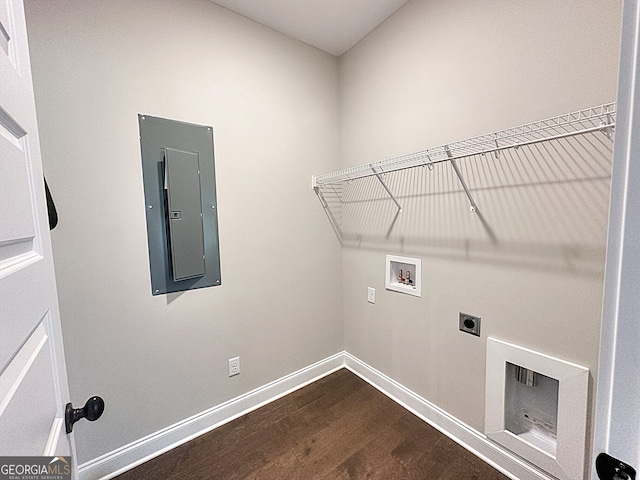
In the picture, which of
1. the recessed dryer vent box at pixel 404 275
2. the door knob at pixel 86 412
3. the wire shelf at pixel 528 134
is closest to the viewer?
the door knob at pixel 86 412

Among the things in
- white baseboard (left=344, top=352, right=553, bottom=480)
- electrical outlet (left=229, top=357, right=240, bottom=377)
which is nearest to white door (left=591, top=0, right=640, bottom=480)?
white baseboard (left=344, top=352, right=553, bottom=480)

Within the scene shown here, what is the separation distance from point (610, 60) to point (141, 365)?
2.50 meters

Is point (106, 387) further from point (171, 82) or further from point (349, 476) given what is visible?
point (171, 82)

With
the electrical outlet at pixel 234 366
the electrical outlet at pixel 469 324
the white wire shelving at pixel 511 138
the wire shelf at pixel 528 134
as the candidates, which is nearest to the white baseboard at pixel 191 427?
the electrical outlet at pixel 234 366

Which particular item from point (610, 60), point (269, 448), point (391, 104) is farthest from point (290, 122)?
point (269, 448)

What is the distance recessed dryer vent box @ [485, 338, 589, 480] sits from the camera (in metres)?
1.13

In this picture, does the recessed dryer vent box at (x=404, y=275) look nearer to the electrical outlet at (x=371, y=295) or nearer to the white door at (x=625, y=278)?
the electrical outlet at (x=371, y=295)

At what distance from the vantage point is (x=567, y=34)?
1.08m

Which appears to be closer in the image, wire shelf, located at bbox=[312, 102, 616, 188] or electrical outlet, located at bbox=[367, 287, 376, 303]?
wire shelf, located at bbox=[312, 102, 616, 188]

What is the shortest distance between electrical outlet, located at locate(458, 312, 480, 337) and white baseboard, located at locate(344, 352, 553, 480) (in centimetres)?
55

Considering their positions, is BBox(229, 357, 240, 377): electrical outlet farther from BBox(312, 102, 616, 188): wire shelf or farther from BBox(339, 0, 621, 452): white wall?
BBox(312, 102, 616, 188): wire shelf

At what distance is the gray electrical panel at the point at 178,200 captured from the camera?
1465 mm

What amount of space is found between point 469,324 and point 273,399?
1.43 m

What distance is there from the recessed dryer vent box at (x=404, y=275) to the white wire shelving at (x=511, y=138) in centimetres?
35
